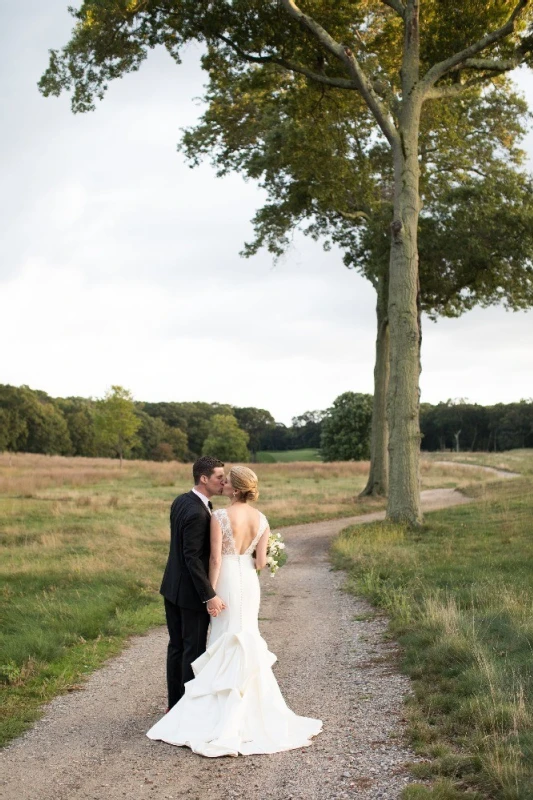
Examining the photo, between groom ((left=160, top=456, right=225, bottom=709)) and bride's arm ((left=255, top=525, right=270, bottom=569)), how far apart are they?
17.7 inches

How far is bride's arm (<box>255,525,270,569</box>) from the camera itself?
694cm

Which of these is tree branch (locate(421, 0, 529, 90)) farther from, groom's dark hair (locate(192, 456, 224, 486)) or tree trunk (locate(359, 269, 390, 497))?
groom's dark hair (locate(192, 456, 224, 486))

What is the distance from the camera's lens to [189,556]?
667 centimetres

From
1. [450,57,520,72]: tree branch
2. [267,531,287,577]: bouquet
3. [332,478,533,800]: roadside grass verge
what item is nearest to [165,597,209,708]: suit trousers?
[267,531,287,577]: bouquet

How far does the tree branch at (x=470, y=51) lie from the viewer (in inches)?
742

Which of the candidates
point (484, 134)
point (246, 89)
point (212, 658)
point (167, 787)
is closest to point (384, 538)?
point (212, 658)

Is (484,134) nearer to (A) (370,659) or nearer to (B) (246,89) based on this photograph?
(B) (246,89)

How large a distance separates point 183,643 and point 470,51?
56.4 feet

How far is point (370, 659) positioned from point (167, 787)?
12.4 ft

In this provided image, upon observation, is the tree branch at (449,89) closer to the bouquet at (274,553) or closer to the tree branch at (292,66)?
the tree branch at (292,66)

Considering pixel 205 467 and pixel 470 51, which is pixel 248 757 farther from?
pixel 470 51

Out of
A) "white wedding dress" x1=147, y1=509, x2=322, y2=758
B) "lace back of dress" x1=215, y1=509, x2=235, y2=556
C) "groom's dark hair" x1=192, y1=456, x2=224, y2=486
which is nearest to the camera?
"white wedding dress" x1=147, y1=509, x2=322, y2=758

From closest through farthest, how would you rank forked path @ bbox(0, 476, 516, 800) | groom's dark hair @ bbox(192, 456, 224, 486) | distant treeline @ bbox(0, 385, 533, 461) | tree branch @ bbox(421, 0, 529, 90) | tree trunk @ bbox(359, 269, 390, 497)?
forked path @ bbox(0, 476, 516, 800) < groom's dark hair @ bbox(192, 456, 224, 486) < tree branch @ bbox(421, 0, 529, 90) < tree trunk @ bbox(359, 269, 390, 497) < distant treeline @ bbox(0, 385, 533, 461)

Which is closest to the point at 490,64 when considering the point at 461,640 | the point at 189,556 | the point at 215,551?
the point at 461,640
